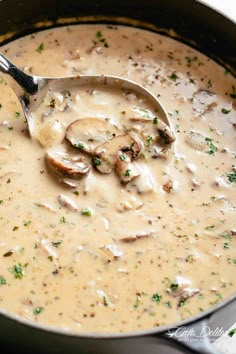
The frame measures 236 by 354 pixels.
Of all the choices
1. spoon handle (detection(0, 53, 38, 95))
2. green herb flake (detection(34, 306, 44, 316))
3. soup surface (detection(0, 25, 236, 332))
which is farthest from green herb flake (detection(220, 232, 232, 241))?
spoon handle (detection(0, 53, 38, 95))

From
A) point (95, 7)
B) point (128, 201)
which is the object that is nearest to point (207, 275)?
point (128, 201)

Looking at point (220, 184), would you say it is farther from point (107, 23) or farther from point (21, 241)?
point (107, 23)

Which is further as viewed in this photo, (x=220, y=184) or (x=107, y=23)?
(x=107, y=23)

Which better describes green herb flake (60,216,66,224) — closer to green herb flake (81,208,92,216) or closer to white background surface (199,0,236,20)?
green herb flake (81,208,92,216)

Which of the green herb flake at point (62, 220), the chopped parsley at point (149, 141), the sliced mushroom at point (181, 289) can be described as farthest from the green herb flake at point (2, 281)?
the chopped parsley at point (149, 141)

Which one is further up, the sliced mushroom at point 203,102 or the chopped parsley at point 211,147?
the sliced mushroom at point 203,102

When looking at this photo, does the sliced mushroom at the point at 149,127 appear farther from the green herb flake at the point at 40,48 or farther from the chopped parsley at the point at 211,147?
the green herb flake at the point at 40,48
